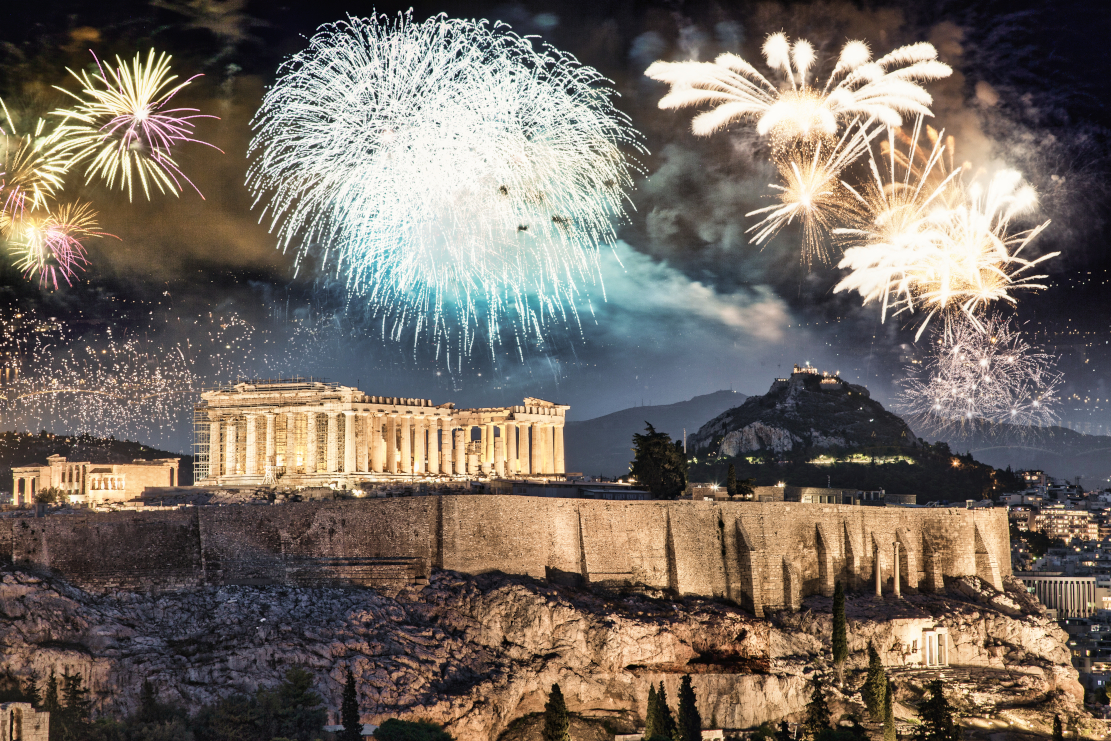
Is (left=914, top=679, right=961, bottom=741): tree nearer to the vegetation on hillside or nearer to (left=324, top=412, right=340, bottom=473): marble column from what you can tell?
(left=324, top=412, right=340, bottom=473): marble column

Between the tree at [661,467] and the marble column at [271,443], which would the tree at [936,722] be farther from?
the marble column at [271,443]

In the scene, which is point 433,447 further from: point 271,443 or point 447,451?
point 271,443

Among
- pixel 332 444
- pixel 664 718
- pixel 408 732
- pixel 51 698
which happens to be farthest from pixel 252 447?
pixel 408 732

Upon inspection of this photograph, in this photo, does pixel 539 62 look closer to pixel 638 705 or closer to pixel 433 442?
pixel 638 705

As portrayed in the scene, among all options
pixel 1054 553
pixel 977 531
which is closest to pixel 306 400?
pixel 977 531

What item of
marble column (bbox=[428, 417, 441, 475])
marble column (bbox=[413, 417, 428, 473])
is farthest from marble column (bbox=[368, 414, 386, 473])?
marble column (bbox=[428, 417, 441, 475])

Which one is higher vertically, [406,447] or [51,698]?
[406,447]

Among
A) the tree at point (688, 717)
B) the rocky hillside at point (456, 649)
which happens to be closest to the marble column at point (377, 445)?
the rocky hillside at point (456, 649)
